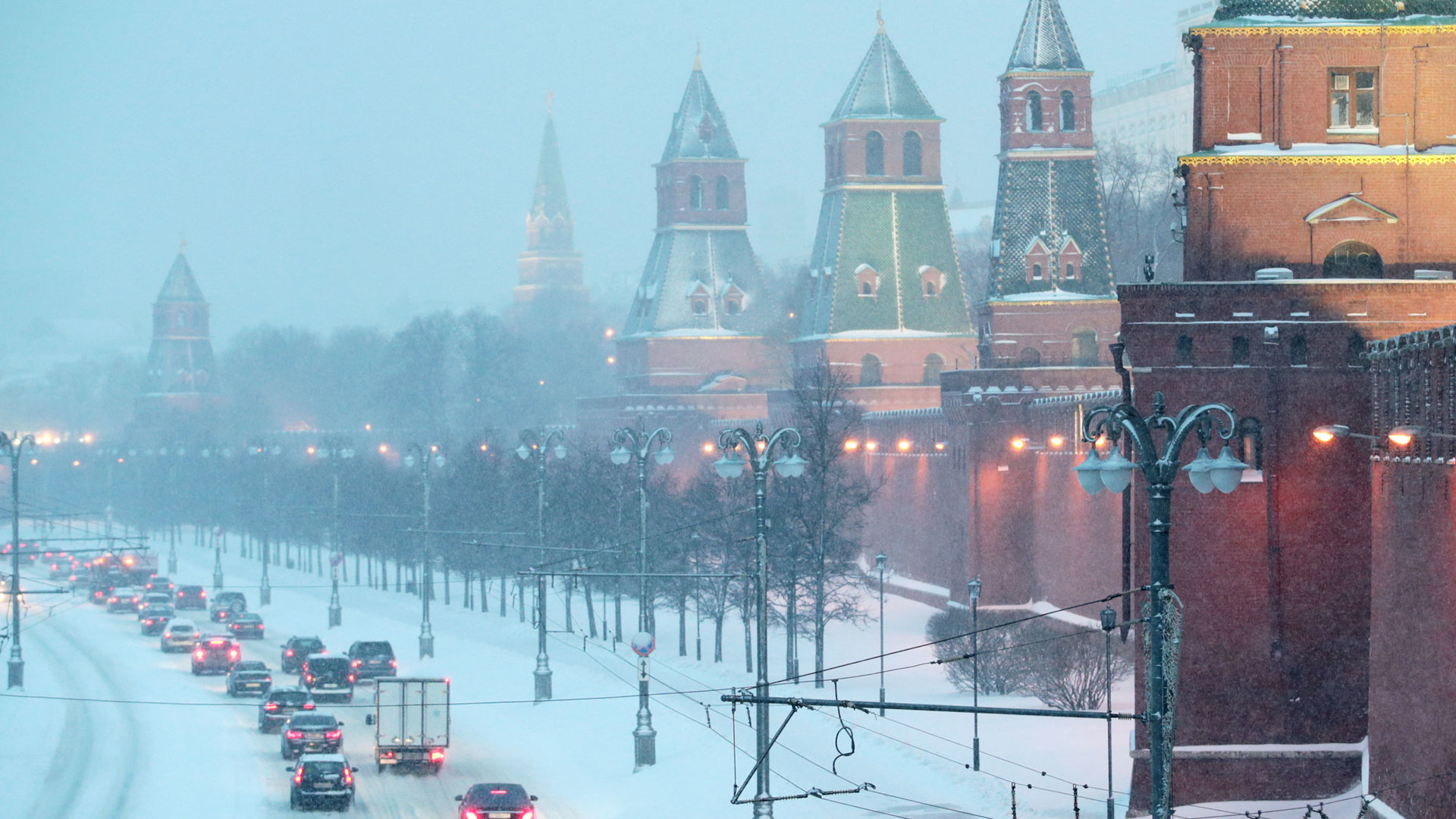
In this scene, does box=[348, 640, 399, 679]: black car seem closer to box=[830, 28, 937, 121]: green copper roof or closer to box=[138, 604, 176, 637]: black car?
box=[138, 604, 176, 637]: black car

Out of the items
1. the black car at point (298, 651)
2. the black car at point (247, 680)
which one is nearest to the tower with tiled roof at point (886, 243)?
the black car at point (298, 651)

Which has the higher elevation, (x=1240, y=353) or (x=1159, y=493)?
(x=1240, y=353)

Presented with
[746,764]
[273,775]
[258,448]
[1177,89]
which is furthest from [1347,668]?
[1177,89]

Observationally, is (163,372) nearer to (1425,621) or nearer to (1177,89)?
(1177,89)

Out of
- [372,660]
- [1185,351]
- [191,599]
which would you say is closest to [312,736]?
[372,660]

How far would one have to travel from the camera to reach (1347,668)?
3484 centimetres

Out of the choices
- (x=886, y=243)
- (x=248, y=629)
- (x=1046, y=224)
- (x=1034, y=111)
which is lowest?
(x=248, y=629)

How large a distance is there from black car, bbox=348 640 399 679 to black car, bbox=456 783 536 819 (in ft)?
71.5

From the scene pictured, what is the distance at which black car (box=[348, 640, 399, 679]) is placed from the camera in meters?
58.4

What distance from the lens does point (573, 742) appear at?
47750 millimetres

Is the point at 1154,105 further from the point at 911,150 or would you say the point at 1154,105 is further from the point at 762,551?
the point at 762,551

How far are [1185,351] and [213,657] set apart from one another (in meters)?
36.9

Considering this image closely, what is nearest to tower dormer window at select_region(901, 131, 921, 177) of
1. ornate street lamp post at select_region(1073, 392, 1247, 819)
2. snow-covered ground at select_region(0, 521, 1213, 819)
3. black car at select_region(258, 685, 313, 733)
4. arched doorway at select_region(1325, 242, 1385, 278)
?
snow-covered ground at select_region(0, 521, 1213, 819)

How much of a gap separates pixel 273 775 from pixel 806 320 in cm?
4663
